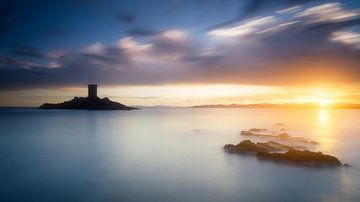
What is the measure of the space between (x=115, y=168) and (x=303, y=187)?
15369 millimetres

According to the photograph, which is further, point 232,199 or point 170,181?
point 170,181

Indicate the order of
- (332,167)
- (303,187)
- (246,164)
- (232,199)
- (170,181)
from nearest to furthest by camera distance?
1. (232,199)
2. (303,187)
3. (170,181)
4. (332,167)
5. (246,164)

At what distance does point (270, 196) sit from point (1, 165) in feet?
77.9

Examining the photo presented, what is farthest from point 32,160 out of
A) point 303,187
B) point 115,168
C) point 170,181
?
point 303,187

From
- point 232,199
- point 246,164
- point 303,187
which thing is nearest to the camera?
point 232,199

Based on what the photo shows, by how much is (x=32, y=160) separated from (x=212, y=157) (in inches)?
735

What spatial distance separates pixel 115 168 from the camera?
2325 centimetres

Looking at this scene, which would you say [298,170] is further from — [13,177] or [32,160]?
[32,160]

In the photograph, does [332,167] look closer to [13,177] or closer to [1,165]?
[13,177]

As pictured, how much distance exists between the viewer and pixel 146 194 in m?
16.0

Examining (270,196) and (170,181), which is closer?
(270,196)

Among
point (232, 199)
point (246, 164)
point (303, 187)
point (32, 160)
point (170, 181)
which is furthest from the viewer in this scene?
point (32, 160)

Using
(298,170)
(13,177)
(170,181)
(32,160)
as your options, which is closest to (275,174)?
(298,170)

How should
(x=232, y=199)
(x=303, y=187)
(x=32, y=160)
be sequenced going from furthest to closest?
(x=32, y=160) < (x=303, y=187) < (x=232, y=199)
